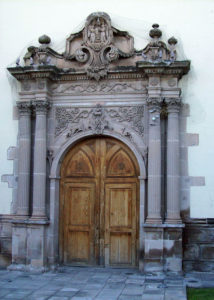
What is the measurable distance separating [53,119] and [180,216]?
10.8 feet

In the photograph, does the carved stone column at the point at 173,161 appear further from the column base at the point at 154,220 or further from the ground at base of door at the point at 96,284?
the ground at base of door at the point at 96,284

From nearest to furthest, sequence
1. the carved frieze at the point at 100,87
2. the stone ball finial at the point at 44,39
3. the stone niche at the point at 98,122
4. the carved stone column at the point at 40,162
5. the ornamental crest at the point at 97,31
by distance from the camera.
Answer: the stone niche at the point at 98,122, the carved stone column at the point at 40,162, the carved frieze at the point at 100,87, the ornamental crest at the point at 97,31, the stone ball finial at the point at 44,39

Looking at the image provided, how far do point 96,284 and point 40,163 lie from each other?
2710 millimetres

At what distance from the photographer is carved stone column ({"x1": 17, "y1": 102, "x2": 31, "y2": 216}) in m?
8.99

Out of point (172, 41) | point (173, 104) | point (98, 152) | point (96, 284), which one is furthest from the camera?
point (98, 152)

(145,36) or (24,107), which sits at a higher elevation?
(145,36)

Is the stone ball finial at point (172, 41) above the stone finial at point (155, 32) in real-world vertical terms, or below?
below

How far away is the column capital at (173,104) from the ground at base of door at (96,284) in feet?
10.4

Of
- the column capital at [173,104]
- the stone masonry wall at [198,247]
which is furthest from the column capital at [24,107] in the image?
the stone masonry wall at [198,247]

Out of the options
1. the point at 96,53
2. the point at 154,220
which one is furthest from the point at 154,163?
the point at 96,53

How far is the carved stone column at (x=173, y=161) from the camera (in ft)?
27.8

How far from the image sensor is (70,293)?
7.02 metres

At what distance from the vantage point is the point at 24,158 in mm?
9070

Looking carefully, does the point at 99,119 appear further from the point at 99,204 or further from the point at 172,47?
the point at 172,47
